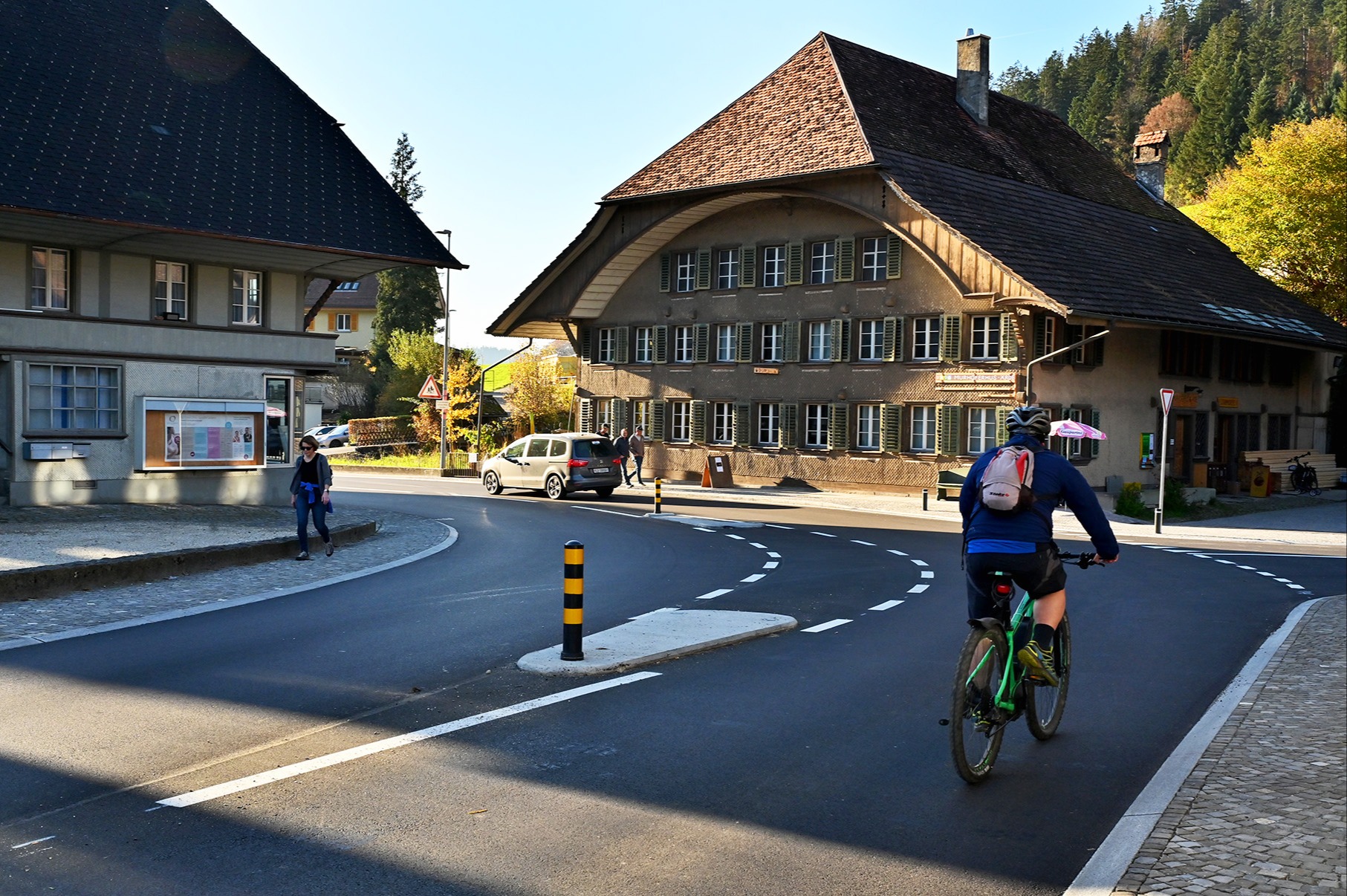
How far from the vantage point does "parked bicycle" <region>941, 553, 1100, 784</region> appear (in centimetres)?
638

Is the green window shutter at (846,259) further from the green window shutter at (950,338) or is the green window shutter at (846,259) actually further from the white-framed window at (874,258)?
the green window shutter at (950,338)

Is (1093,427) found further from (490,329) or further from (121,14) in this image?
(121,14)

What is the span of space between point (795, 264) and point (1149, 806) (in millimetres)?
34190

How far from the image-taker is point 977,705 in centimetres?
646

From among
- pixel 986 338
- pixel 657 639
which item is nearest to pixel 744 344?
pixel 986 338

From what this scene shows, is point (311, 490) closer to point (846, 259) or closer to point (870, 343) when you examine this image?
point (870, 343)

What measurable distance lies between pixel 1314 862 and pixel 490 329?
41.6 m

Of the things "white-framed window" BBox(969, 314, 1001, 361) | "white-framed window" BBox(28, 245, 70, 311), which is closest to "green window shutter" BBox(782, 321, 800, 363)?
"white-framed window" BBox(969, 314, 1001, 361)

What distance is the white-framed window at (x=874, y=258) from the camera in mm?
37375

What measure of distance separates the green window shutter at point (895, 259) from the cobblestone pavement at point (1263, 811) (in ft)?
94.2

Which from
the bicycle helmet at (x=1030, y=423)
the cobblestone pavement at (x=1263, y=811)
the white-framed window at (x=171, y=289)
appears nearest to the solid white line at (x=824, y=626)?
the cobblestone pavement at (x=1263, y=811)

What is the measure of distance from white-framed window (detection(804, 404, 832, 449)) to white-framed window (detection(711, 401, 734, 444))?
279 cm

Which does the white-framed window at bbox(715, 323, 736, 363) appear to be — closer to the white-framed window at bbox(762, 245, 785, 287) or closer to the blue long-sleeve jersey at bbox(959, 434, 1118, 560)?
the white-framed window at bbox(762, 245, 785, 287)

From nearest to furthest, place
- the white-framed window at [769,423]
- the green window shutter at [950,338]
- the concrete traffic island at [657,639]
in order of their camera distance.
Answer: the concrete traffic island at [657,639], the green window shutter at [950,338], the white-framed window at [769,423]
